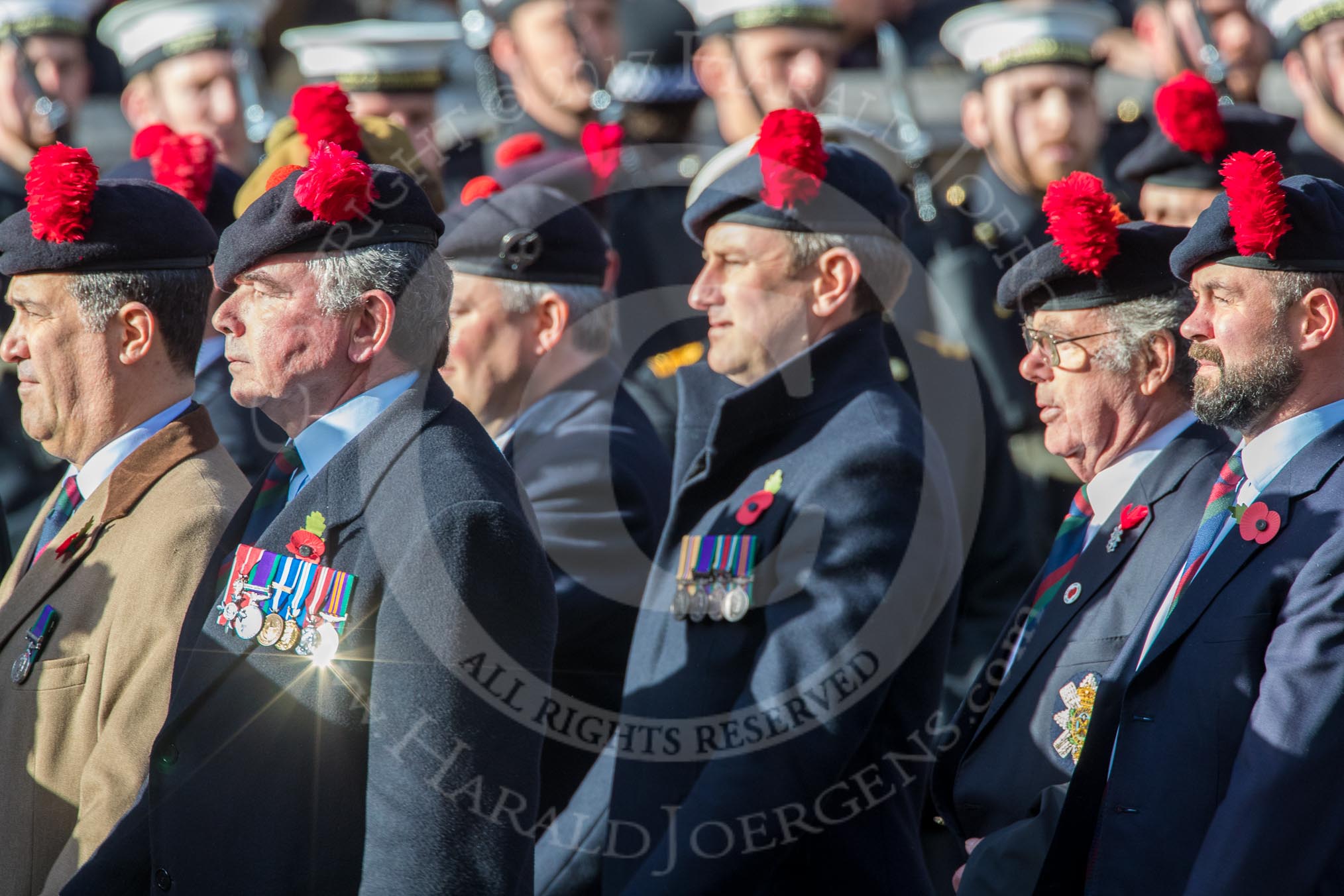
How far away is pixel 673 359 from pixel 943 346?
877 millimetres

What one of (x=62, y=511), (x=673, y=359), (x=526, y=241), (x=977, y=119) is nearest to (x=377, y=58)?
(x=673, y=359)

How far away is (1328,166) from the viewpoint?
657cm

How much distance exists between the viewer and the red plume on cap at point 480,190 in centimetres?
506

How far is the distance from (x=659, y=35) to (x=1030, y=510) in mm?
2720

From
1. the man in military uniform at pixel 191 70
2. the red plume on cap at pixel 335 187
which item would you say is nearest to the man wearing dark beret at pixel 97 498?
the red plume on cap at pixel 335 187

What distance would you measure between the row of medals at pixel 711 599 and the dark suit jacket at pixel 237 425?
147 centimetres

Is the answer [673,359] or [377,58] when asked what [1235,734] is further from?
[377,58]

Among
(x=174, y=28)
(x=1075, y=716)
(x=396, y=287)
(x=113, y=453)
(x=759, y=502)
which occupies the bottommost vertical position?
(x=1075, y=716)

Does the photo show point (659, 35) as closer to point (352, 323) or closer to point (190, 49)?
point (190, 49)

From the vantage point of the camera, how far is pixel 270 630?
306 cm

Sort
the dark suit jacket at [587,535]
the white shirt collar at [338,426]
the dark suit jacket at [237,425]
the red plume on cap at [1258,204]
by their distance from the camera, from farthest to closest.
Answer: the dark suit jacket at [237,425] < the dark suit jacket at [587,535] < the red plume on cap at [1258,204] < the white shirt collar at [338,426]

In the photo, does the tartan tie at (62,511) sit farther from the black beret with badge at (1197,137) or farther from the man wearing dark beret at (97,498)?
the black beret with badge at (1197,137)

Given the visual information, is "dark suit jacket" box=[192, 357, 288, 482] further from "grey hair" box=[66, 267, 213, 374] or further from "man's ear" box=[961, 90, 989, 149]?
"man's ear" box=[961, 90, 989, 149]

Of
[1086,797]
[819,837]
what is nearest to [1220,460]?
[1086,797]
